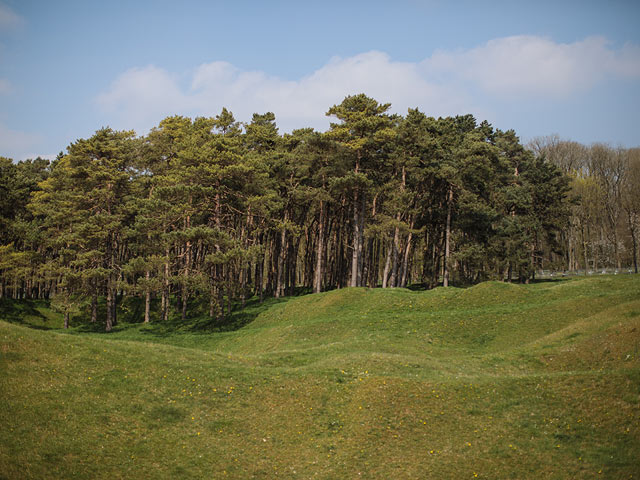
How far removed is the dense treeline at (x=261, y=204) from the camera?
46.0m

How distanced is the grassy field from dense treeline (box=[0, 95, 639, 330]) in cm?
2000

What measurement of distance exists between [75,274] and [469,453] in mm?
39735

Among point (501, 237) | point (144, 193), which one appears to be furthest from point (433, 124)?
point (144, 193)

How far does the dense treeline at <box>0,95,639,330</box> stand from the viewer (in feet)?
151

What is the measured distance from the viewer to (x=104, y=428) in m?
17.7

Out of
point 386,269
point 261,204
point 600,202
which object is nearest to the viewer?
point 261,204

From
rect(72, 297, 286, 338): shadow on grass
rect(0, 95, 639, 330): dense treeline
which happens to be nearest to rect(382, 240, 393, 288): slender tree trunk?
rect(0, 95, 639, 330): dense treeline

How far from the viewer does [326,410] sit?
19969 mm

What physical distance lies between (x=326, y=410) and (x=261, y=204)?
1172 inches

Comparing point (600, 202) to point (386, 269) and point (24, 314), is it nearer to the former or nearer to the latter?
point (386, 269)

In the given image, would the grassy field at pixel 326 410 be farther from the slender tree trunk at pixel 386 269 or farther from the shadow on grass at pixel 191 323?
the slender tree trunk at pixel 386 269

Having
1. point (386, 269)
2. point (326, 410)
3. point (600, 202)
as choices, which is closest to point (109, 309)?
point (386, 269)

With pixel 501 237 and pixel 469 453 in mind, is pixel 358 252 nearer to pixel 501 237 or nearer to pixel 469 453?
pixel 501 237

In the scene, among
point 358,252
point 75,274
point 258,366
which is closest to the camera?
point 258,366
